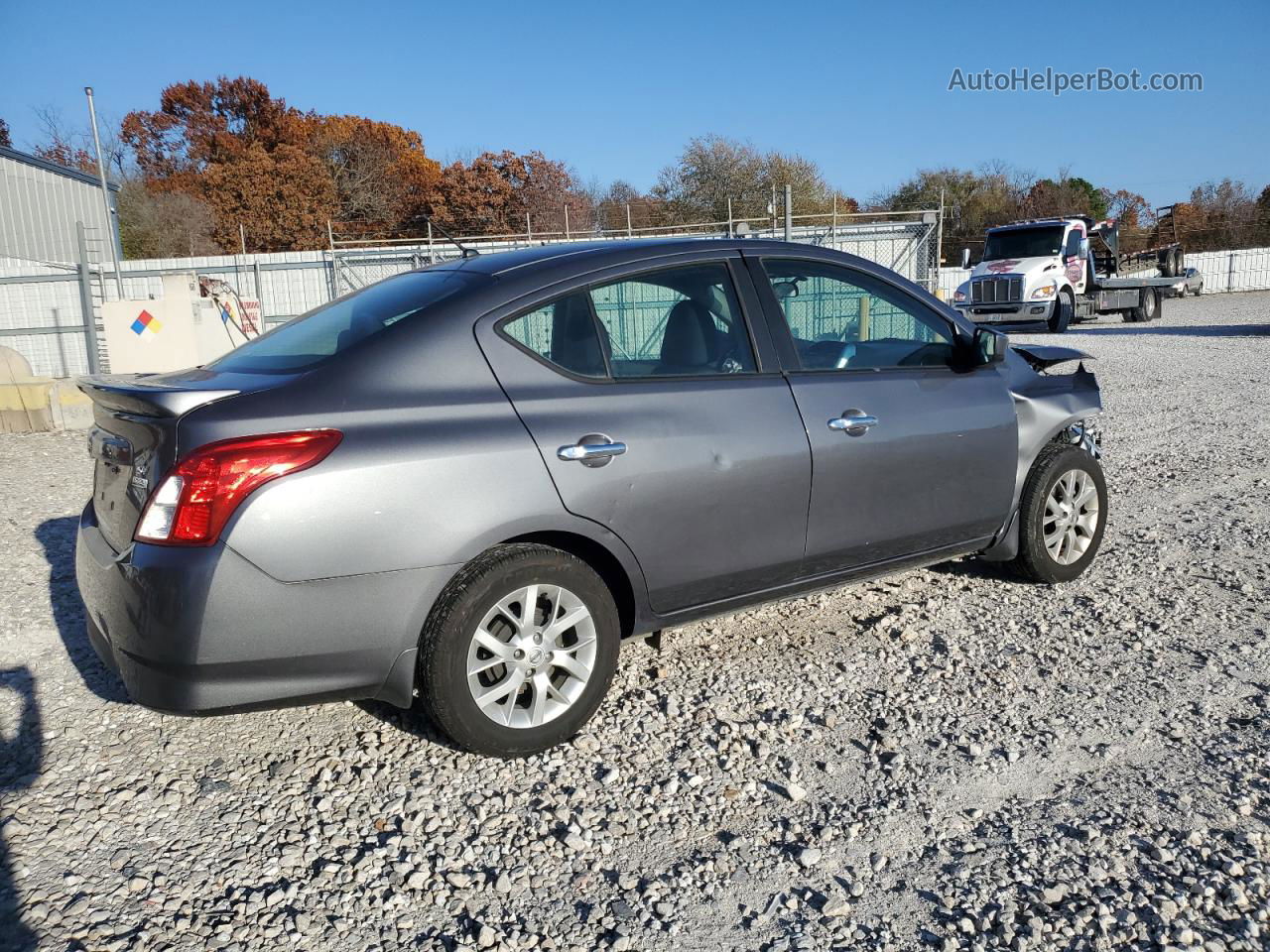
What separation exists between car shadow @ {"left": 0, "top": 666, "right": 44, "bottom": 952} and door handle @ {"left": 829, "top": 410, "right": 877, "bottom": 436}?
2.99 m

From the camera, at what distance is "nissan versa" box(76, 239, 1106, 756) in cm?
280

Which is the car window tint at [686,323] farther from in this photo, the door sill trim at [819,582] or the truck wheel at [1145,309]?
the truck wheel at [1145,309]

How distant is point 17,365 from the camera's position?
11820 mm

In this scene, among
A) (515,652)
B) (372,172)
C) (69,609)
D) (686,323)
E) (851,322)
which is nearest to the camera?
(515,652)

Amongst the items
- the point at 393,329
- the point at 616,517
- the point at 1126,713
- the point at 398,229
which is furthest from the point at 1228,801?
the point at 398,229

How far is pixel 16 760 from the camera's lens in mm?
3371

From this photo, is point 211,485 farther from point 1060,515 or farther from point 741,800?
point 1060,515

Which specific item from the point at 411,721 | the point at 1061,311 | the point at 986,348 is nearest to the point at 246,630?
the point at 411,721

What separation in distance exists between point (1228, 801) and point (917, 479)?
162 centimetres

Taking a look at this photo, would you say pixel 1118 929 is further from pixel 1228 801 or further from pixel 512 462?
pixel 512 462

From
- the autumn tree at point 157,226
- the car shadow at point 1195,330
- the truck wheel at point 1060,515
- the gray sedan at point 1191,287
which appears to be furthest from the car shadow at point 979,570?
the gray sedan at point 1191,287

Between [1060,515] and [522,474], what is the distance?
295cm

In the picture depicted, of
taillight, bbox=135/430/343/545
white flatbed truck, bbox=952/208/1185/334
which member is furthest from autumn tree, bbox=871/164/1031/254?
taillight, bbox=135/430/343/545

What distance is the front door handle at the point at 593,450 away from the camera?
3205 mm
